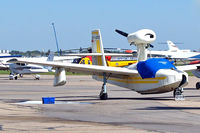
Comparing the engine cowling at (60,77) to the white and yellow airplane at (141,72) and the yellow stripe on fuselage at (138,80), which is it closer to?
the white and yellow airplane at (141,72)

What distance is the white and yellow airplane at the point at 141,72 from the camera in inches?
966

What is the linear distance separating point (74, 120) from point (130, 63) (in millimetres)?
12493

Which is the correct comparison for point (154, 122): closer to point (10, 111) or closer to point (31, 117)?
point (31, 117)

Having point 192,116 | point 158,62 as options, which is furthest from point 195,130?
point 158,62

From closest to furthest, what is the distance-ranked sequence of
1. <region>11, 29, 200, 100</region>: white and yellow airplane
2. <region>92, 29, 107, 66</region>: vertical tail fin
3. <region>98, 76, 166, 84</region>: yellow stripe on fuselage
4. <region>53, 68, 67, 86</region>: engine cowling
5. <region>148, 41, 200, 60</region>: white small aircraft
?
<region>11, 29, 200, 100</region>: white and yellow airplane < <region>98, 76, 166, 84</region>: yellow stripe on fuselage < <region>53, 68, 67, 86</region>: engine cowling < <region>92, 29, 107, 66</region>: vertical tail fin < <region>148, 41, 200, 60</region>: white small aircraft

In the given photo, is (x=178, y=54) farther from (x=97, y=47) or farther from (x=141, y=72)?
(x=141, y=72)

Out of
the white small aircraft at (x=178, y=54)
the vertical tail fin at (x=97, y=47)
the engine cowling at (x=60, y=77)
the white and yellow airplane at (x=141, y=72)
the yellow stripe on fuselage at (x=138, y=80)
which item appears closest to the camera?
the white and yellow airplane at (x=141, y=72)

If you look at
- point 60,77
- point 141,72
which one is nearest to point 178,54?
point 141,72

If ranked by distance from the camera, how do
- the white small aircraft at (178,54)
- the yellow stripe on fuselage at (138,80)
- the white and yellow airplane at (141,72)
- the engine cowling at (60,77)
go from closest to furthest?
the white and yellow airplane at (141,72) < the yellow stripe on fuselage at (138,80) < the engine cowling at (60,77) < the white small aircraft at (178,54)

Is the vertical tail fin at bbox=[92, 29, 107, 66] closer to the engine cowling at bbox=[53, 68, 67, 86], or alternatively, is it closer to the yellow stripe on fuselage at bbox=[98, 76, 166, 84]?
the yellow stripe on fuselage at bbox=[98, 76, 166, 84]

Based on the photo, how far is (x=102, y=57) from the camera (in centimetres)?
2861

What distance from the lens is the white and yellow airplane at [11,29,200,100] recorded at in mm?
24547

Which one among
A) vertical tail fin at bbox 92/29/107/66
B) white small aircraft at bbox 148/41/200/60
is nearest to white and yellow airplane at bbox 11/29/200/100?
vertical tail fin at bbox 92/29/107/66

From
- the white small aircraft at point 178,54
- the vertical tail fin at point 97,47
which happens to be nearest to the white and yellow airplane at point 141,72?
the vertical tail fin at point 97,47
